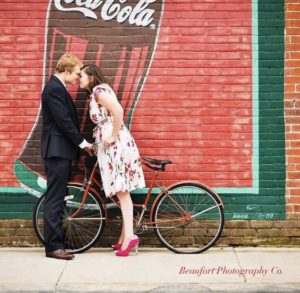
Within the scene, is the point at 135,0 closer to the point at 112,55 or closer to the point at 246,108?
the point at 112,55

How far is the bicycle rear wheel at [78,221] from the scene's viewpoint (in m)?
6.90

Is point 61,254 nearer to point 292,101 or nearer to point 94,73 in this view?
point 94,73

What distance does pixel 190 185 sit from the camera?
6.86 m

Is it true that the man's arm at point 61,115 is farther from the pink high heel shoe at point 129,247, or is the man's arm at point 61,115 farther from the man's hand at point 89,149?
the pink high heel shoe at point 129,247

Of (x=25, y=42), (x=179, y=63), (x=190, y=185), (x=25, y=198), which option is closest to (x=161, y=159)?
(x=190, y=185)

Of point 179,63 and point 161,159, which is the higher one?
point 179,63

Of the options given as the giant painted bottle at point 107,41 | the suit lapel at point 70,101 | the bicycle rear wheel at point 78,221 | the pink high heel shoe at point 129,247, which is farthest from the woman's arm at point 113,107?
the pink high heel shoe at point 129,247

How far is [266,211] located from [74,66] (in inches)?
112

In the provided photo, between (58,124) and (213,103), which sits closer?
(58,124)

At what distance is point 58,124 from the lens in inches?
255

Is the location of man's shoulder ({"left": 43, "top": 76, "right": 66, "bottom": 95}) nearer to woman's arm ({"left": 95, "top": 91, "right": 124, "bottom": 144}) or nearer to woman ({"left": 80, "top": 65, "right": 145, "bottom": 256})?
woman ({"left": 80, "top": 65, "right": 145, "bottom": 256})

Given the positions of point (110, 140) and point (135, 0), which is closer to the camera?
point (110, 140)

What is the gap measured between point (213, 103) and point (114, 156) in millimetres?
1411

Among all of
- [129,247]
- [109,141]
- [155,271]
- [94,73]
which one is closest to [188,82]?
[94,73]
